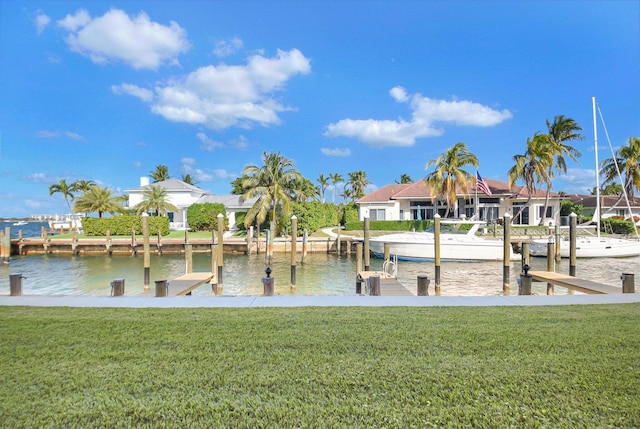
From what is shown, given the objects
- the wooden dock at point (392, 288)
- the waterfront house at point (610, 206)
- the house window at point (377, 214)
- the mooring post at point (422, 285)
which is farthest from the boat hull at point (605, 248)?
the waterfront house at point (610, 206)

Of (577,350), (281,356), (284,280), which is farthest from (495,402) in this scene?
(284,280)

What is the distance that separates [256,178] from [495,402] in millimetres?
30510

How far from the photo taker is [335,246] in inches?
1156

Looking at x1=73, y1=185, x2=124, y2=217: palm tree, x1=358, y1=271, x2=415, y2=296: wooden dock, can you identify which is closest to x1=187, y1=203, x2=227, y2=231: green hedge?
x1=73, y1=185, x2=124, y2=217: palm tree

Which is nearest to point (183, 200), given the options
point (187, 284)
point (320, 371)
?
point (187, 284)

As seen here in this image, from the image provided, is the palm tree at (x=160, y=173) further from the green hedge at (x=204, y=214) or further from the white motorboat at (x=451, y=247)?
the white motorboat at (x=451, y=247)

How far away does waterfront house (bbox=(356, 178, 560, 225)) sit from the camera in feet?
117

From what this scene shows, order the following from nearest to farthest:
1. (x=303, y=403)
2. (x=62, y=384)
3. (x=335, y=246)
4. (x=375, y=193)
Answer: (x=303, y=403), (x=62, y=384), (x=335, y=246), (x=375, y=193)

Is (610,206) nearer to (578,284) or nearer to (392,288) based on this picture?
(578,284)

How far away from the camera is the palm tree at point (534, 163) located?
3291 cm

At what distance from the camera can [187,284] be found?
35.4 feet

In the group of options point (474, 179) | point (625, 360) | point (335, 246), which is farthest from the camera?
point (474, 179)

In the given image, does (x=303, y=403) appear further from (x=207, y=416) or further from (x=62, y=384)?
(x=62, y=384)

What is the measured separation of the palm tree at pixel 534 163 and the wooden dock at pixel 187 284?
30519 millimetres
